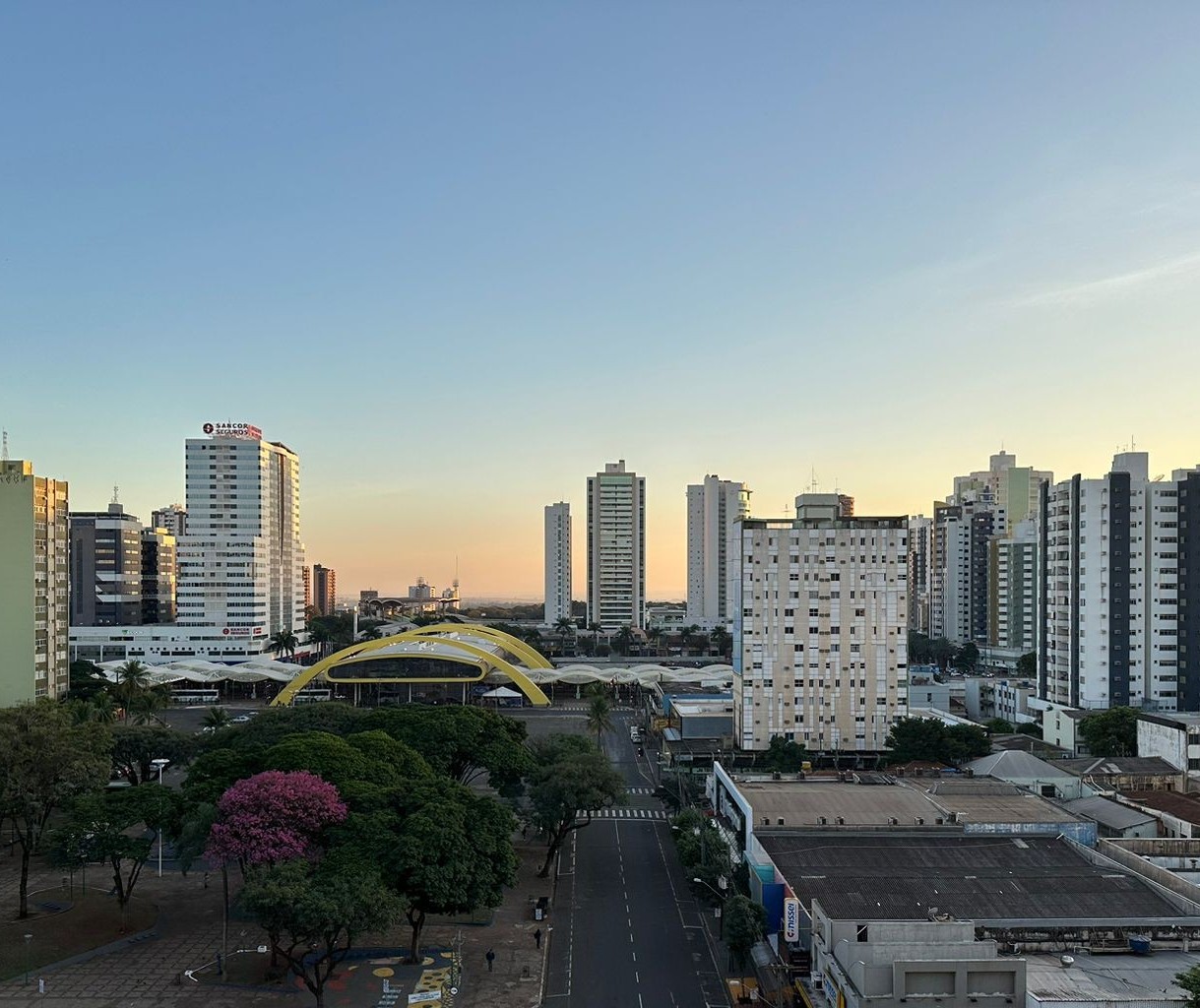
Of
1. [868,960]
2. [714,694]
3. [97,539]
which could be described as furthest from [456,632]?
[868,960]

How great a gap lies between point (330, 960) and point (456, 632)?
93.3 metres

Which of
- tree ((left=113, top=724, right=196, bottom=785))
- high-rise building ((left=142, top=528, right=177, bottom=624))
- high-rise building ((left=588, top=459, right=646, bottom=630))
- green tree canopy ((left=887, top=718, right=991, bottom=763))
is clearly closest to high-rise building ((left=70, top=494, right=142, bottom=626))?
high-rise building ((left=142, top=528, right=177, bottom=624))

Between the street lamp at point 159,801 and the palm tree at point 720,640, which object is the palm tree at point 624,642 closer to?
the palm tree at point 720,640

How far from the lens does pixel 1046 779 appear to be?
186 feet

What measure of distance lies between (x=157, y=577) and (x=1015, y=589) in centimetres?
13506

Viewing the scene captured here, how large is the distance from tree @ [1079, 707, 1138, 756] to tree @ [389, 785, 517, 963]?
1963 inches

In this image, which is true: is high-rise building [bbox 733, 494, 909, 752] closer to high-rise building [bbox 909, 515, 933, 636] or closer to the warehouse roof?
the warehouse roof

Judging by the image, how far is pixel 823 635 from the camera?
233 ft

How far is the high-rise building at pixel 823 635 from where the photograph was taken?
232ft

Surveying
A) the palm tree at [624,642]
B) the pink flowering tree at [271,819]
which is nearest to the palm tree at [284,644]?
the palm tree at [624,642]

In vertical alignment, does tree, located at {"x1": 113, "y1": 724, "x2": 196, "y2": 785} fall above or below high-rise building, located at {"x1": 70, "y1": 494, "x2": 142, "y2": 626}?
below

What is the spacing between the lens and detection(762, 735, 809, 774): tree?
64.8m

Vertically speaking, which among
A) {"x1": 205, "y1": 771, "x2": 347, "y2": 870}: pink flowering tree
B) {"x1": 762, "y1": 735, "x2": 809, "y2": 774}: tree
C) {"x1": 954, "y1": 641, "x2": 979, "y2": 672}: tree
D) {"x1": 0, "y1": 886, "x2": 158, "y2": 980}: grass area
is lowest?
{"x1": 954, "y1": 641, "x2": 979, "y2": 672}: tree

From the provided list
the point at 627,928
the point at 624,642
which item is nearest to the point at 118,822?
the point at 627,928
